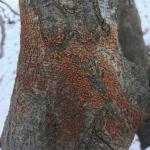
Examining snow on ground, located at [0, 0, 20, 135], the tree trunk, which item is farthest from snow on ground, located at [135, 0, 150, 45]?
the tree trunk

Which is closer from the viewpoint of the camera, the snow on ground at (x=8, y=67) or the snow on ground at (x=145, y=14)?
the snow on ground at (x=8, y=67)

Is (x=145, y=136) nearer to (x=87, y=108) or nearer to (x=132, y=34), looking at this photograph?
(x=132, y=34)

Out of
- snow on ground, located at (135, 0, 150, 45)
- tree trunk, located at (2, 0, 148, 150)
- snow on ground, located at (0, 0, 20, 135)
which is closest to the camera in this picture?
tree trunk, located at (2, 0, 148, 150)

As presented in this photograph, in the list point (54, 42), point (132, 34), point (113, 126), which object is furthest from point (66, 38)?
point (132, 34)

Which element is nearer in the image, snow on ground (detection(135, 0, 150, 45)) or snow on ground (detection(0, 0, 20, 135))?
snow on ground (detection(0, 0, 20, 135))

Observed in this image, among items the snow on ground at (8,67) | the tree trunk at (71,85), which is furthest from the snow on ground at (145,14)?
the tree trunk at (71,85)

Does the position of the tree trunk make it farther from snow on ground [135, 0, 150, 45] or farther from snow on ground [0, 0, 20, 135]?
snow on ground [135, 0, 150, 45]

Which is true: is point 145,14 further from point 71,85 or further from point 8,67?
point 71,85

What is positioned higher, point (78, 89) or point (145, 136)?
point (78, 89)

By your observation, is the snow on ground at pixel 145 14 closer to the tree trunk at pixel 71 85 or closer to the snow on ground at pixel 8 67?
the snow on ground at pixel 8 67
